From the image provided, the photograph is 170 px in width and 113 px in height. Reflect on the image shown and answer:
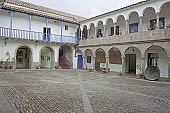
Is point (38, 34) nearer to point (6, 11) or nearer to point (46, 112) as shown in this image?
point (6, 11)

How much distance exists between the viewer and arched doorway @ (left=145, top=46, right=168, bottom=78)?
14362mm

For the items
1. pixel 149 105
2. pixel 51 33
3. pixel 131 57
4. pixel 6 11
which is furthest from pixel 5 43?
pixel 149 105

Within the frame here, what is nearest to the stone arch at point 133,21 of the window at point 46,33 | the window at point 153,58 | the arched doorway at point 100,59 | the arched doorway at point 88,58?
the window at point 153,58

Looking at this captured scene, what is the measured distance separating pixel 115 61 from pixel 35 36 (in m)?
10.0

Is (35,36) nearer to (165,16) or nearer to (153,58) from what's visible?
(153,58)

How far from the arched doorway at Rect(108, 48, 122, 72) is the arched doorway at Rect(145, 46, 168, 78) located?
3.41m

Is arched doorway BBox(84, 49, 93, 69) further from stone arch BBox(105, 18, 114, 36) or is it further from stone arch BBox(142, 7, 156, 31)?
stone arch BBox(142, 7, 156, 31)

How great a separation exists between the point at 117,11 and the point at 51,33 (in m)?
9.13

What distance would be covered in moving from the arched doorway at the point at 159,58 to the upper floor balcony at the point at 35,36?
32.9ft

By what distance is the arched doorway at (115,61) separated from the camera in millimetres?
18398

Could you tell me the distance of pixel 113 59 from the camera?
1920 cm

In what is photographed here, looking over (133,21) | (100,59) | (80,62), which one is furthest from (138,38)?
(80,62)

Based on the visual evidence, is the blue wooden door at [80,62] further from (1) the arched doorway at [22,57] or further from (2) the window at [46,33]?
(1) the arched doorway at [22,57]

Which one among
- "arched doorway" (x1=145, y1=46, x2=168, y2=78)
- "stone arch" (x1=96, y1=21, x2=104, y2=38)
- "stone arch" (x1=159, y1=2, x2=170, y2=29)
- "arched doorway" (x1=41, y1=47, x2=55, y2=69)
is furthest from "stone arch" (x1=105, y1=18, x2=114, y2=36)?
"arched doorway" (x1=41, y1=47, x2=55, y2=69)
